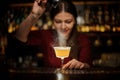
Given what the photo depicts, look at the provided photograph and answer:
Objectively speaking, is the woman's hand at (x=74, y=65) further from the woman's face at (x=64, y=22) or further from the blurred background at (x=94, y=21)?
the blurred background at (x=94, y=21)

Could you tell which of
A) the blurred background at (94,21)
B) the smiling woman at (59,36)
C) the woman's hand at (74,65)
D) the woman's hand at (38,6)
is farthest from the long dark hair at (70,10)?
the blurred background at (94,21)

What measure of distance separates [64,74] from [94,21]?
2383mm

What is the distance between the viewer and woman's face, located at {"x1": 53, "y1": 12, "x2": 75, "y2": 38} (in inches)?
121

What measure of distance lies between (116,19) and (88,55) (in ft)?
5.56

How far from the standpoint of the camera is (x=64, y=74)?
235cm

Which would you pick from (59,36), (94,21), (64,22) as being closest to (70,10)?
(64,22)

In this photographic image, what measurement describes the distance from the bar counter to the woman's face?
625 mm

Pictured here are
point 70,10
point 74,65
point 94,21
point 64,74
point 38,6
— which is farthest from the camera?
point 94,21

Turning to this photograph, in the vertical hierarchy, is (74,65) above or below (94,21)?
below

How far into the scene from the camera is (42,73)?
2420mm

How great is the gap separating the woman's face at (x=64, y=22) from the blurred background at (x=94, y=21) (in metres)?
1.47

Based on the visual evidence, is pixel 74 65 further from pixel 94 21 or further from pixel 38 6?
pixel 94 21

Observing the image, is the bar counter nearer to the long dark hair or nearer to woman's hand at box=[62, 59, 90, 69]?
woman's hand at box=[62, 59, 90, 69]

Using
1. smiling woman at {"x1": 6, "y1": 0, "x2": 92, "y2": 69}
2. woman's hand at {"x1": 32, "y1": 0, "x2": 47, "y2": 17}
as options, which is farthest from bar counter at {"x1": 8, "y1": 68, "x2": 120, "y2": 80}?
woman's hand at {"x1": 32, "y1": 0, "x2": 47, "y2": 17}
